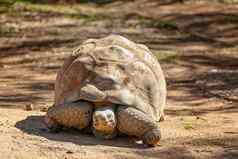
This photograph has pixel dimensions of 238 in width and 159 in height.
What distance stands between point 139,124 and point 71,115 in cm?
54

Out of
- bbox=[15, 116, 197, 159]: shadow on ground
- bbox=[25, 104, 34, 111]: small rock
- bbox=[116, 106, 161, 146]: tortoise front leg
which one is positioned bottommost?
bbox=[25, 104, 34, 111]: small rock

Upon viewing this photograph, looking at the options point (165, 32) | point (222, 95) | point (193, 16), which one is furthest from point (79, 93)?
point (193, 16)

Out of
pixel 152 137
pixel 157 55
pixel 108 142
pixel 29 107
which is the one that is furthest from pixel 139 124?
pixel 157 55

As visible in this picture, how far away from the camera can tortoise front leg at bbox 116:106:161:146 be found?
214 inches

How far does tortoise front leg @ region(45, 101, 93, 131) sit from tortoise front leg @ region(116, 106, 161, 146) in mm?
258

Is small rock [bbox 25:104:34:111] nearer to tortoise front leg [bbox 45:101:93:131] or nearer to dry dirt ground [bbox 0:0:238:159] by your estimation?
dry dirt ground [bbox 0:0:238:159]

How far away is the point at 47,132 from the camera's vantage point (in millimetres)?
5766

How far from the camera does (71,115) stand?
5.57 metres

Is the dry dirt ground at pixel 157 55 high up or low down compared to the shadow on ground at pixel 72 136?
down

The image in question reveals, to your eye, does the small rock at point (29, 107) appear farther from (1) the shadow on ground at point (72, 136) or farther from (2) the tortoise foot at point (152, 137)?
(2) the tortoise foot at point (152, 137)

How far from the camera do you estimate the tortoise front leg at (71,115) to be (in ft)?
18.2

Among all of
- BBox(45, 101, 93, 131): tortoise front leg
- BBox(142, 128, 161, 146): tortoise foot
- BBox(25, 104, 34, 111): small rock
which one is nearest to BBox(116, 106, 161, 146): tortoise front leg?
BBox(142, 128, 161, 146): tortoise foot

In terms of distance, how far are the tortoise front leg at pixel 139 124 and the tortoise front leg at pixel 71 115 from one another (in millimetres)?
258

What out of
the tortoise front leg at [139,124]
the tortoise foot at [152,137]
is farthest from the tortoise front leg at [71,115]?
the tortoise foot at [152,137]
